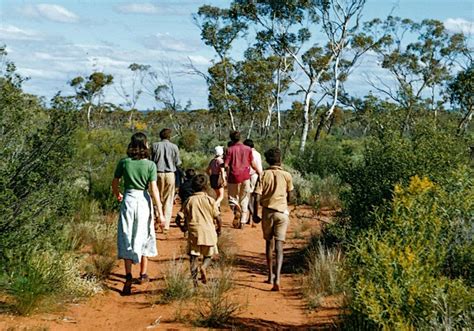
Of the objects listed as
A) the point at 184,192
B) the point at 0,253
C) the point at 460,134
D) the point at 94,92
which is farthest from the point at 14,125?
the point at 94,92

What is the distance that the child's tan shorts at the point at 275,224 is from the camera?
7.75 meters

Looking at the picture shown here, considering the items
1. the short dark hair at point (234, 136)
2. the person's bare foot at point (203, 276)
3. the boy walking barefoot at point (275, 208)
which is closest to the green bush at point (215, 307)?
the person's bare foot at point (203, 276)

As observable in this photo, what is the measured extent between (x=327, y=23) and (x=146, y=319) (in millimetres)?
24063

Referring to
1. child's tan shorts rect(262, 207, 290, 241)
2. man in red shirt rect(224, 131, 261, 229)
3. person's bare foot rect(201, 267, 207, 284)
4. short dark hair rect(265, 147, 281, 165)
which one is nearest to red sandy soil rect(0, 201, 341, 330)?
person's bare foot rect(201, 267, 207, 284)

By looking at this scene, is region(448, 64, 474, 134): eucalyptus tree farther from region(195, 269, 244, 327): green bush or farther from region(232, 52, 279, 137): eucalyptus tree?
region(195, 269, 244, 327): green bush

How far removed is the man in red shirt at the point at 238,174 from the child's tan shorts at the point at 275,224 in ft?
10.5

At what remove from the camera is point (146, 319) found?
21.4 ft

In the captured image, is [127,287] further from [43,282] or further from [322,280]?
[322,280]

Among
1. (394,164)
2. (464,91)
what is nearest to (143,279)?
(394,164)

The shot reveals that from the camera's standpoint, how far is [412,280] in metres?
4.70

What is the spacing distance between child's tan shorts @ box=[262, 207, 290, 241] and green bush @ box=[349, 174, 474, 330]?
7.51 feet

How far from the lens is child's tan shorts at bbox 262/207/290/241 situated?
25.4 ft

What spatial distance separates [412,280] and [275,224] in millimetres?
3197

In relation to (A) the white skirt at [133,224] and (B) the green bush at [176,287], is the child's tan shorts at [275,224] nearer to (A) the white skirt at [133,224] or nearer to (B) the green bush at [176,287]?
(B) the green bush at [176,287]
